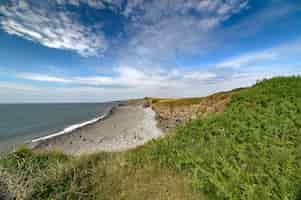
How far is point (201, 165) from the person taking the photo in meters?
5.21

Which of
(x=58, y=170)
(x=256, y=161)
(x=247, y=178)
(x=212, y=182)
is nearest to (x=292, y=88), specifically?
(x=256, y=161)

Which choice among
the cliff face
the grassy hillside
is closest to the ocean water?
the grassy hillside

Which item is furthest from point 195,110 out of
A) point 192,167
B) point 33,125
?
point 33,125

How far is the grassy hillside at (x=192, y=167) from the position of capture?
396 centimetres

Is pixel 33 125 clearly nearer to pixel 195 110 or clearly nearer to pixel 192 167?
pixel 195 110

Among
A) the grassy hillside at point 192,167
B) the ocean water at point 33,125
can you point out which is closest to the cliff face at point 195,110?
the grassy hillside at point 192,167

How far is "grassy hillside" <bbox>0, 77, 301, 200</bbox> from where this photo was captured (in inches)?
156

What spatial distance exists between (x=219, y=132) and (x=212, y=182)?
9.28ft

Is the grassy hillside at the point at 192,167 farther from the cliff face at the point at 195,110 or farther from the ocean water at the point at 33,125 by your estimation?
the ocean water at the point at 33,125

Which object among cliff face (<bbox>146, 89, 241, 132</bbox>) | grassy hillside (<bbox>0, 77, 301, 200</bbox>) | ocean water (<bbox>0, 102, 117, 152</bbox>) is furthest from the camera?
ocean water (<bbox>0, 102, 117, 152</bbox>)

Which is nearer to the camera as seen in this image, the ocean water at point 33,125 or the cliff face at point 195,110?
the cliff face at point 195,110

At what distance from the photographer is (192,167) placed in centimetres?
525

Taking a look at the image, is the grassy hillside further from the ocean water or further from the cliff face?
the ocean water

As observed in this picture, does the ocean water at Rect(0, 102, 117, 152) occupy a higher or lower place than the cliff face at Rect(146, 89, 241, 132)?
lower
